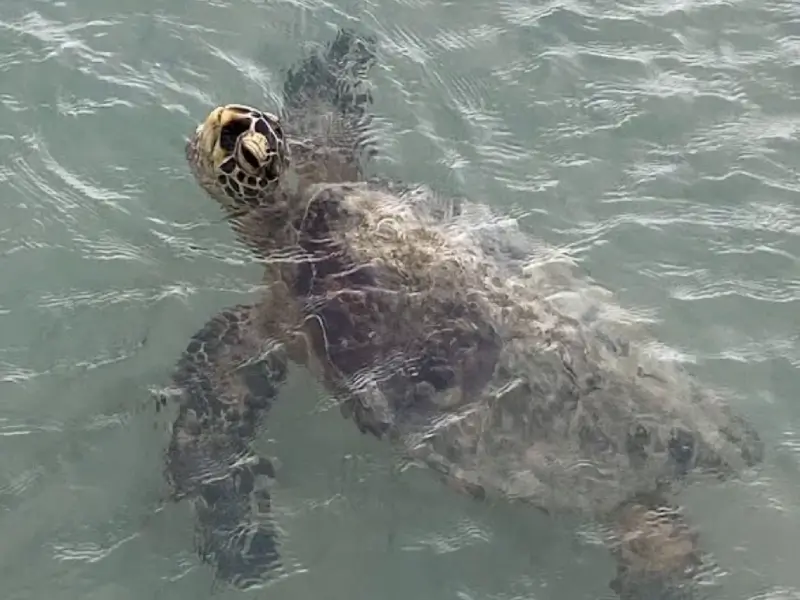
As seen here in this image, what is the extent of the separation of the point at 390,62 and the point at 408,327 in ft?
9.02

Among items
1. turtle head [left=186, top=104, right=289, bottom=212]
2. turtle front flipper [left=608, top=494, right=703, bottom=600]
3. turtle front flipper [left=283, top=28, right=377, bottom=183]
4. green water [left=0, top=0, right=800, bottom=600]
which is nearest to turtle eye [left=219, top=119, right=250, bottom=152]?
Result: turtle head [left=186, top=104, right=289, bottom=212]

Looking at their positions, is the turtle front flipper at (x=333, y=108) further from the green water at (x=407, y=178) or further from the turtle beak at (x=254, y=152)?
the turtle beak at (x=254, y=152)

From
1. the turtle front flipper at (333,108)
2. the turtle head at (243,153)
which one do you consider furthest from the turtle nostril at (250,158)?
the turtle front flipper at (333,108)

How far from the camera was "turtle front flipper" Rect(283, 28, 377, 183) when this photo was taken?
6.02 metres

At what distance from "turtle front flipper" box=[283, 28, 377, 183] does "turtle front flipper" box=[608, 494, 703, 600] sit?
2.37 m

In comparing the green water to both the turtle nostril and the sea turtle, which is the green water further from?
the turtle nostril

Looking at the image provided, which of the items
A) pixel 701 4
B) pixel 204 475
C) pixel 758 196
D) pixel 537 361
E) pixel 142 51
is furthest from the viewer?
pixel 701 4

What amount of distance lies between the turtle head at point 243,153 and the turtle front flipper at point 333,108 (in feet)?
1.26

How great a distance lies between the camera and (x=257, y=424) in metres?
5.34

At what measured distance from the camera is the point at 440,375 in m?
4.93

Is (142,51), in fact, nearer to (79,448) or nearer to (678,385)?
(79,448)

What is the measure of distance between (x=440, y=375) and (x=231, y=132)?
1614 mm

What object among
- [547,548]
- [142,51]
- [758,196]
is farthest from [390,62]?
[547,548]

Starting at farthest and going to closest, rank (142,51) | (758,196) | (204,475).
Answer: (142,51)
(758,196)
(204,475)
